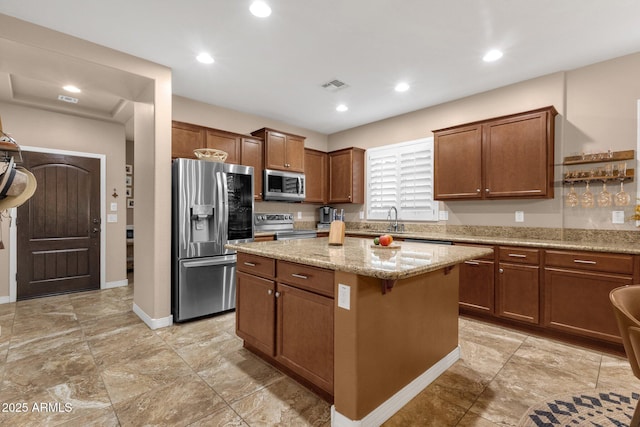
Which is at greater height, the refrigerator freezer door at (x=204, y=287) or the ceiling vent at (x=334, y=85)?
the ceiling vent at (x=334, y=85)

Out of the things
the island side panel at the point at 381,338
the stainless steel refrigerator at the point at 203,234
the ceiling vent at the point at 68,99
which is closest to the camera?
the island side panel at the point at 381,338

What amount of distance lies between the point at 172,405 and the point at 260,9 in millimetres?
2818

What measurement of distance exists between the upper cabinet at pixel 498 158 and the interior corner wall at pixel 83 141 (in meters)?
4.88

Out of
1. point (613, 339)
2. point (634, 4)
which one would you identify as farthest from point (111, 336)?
point (634, 4)

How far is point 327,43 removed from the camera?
2828 mm

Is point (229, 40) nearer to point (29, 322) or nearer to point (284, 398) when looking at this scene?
point (284, 398)

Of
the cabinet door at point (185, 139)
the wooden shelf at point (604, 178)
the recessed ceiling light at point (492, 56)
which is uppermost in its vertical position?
the recessed ceiling light at point (492, 56)

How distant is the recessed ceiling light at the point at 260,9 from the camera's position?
2286 millimetres

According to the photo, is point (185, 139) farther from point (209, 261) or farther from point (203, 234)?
point (209, 261)

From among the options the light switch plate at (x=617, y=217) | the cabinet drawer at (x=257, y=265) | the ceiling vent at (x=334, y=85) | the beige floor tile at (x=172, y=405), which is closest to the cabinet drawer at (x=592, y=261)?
the light switch plate at (x=617, y=217)

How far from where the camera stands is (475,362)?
8.09 ft

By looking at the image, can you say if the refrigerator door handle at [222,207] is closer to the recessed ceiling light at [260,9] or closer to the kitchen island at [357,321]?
the kitchen island at [357,321]

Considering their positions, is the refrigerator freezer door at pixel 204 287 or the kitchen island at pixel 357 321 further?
the refrigerator freezer door at pixel 204 287

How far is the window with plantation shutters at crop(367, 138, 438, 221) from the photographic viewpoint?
14.7ft
